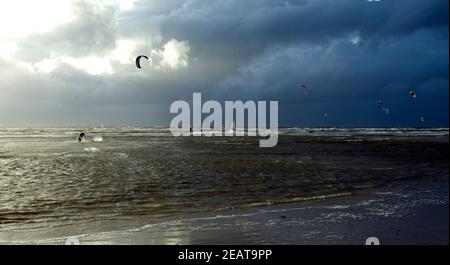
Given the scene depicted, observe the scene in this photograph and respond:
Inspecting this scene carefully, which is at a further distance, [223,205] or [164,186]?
[164,186]

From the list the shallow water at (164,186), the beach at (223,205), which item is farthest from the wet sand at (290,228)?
the shallow water at (164,186)

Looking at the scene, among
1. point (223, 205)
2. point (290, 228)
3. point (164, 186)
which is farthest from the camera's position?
point (164, 186)

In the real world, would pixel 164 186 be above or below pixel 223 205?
above

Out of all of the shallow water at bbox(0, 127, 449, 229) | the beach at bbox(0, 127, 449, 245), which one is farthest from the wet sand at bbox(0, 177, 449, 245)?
the shallow water at bbox(0, 127, 449, 229)

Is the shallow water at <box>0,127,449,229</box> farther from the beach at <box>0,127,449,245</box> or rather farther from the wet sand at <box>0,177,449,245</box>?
the wet sand at <box>0,177,449,245</box>

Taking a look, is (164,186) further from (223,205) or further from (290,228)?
(290,228)

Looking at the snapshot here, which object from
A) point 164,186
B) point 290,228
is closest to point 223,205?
point 290,228

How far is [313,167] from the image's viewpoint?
27094 mm

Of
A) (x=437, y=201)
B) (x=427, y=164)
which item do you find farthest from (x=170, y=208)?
(x=427, y=164)

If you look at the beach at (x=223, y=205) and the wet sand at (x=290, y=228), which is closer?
the wet sand at (x=290, y=228)

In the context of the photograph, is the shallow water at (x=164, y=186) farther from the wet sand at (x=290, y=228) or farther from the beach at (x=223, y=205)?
the wet sand at (x=290, y=228)
